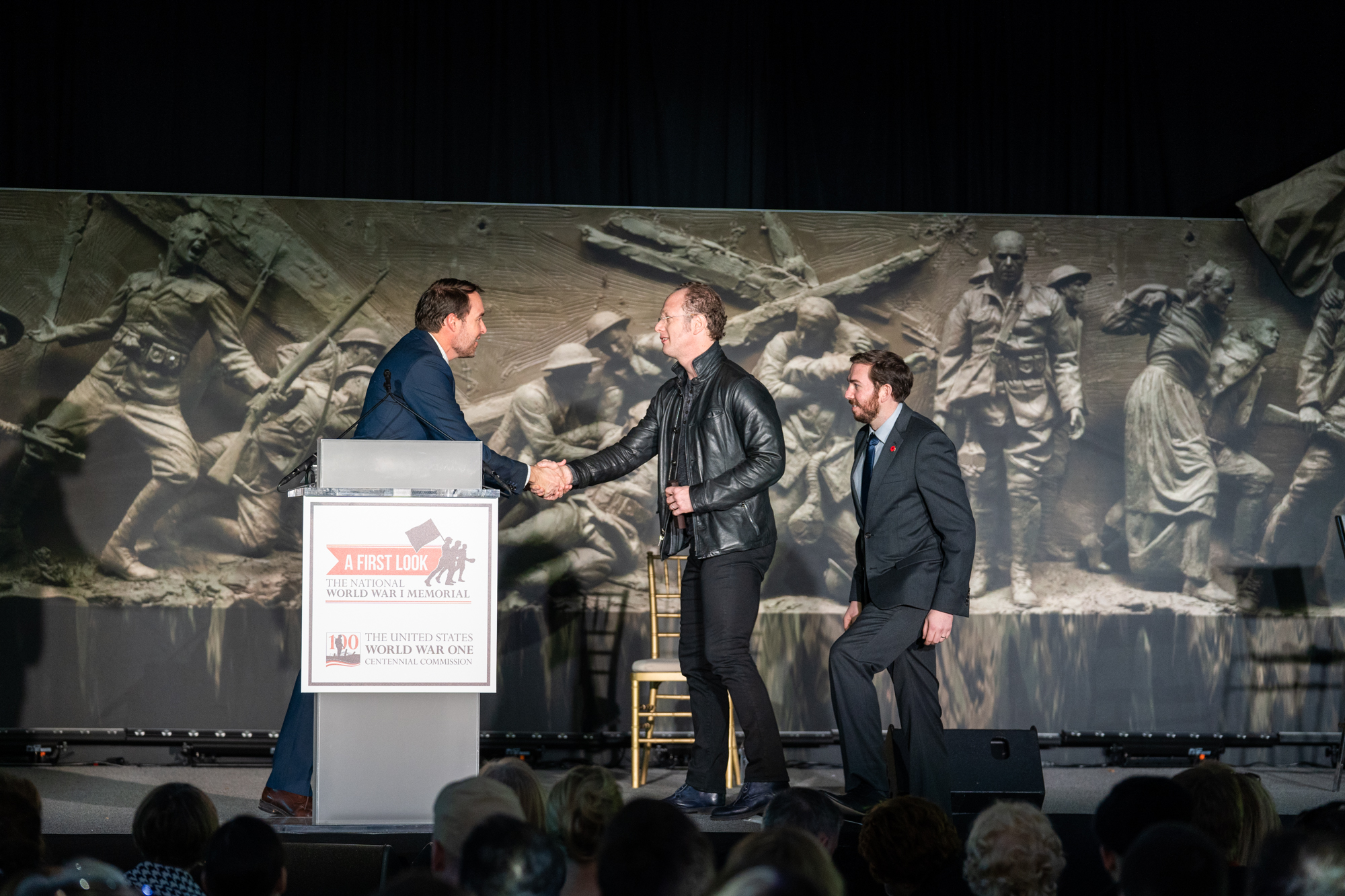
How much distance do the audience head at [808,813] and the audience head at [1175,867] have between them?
2.22 ft

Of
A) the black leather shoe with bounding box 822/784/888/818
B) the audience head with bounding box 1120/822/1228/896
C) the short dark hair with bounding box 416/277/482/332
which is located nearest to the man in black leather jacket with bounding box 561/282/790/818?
the black leather shoe with bounding box 822/784/888/818

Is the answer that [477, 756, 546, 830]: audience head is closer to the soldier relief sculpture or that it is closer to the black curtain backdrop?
the soldier relief sculpture

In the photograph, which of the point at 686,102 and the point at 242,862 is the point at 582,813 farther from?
the point at 686,102

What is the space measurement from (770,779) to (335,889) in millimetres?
1611

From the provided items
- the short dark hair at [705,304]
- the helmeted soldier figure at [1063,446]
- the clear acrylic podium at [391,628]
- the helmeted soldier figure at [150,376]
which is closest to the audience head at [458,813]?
the clear acrylic podium at [391,628]

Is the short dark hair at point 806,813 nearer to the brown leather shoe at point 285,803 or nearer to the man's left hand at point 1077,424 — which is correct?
the brown leather shoe at point 285,803

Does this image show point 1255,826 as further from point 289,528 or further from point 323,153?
point 323,153

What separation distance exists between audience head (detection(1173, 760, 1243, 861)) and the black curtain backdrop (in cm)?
443

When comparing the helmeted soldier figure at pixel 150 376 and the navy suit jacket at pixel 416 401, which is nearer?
the navy suit jacket at pixel 416 401

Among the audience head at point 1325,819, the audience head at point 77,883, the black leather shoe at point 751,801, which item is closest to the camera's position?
the audience head at point 77,883

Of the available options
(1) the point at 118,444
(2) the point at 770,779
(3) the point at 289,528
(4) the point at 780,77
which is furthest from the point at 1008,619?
(1) the point at 118,444

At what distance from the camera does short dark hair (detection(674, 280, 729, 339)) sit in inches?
163

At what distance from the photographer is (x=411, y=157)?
6340 mm

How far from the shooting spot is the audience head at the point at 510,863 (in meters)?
1.74
